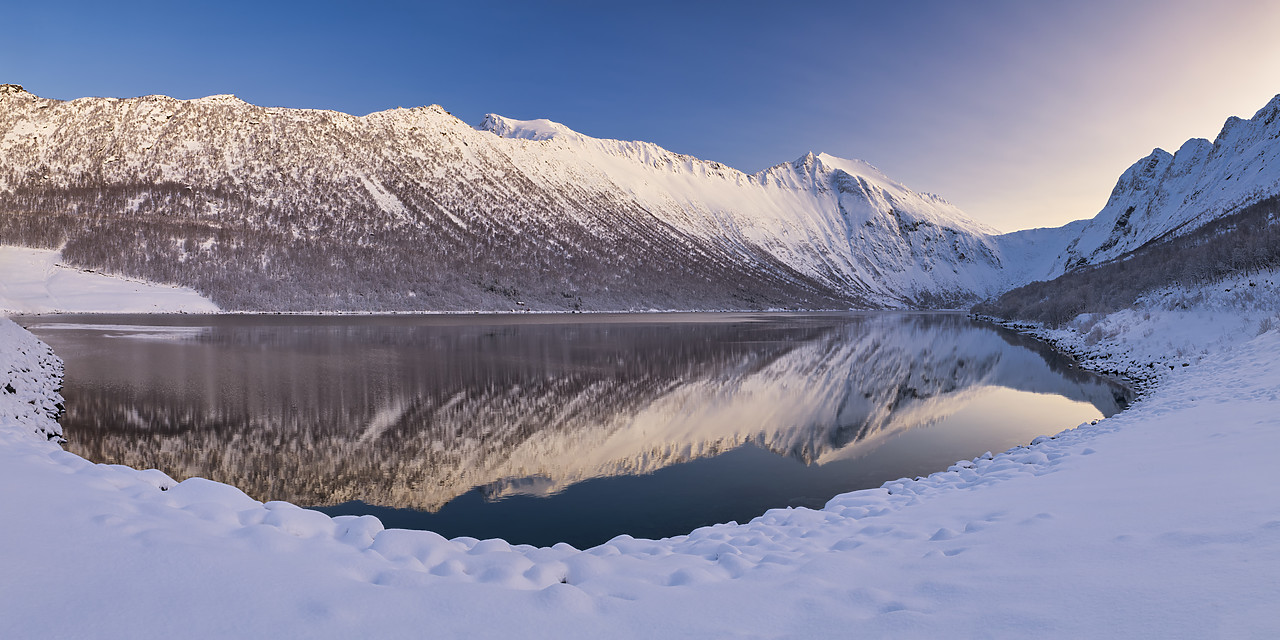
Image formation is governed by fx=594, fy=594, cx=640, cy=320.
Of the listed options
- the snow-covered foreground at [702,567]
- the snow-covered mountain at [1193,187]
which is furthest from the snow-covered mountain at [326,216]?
the snow-covered foreground at [702,567]

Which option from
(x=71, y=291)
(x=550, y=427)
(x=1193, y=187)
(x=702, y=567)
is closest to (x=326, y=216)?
(x=71, y=291)

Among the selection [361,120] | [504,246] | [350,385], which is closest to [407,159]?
[361,120]

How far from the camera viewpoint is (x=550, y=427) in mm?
18281

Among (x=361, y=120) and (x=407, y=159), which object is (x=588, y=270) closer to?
(x=407, y=159)

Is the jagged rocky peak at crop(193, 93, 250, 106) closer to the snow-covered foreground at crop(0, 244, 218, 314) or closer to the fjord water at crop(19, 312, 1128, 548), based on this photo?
the snow-covered foreground at crop(0, 244, 218, 314)

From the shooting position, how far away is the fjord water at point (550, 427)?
1238 centimetres

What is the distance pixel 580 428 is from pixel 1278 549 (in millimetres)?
15559

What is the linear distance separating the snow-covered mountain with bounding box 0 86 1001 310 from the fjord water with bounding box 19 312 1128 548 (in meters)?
106

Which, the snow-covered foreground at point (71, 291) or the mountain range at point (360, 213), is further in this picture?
the mountain range at point (360, 213)

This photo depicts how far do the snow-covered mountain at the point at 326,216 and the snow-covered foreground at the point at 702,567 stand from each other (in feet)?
419

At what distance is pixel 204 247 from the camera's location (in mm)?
127062

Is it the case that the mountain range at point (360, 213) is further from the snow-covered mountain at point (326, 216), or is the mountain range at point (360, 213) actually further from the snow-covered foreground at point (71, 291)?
the snow-covered foreground at point (71, 291)

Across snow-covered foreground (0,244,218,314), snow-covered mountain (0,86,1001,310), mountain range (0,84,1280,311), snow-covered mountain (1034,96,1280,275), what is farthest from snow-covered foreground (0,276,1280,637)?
snow-covered mountain (0,86,1001,310)

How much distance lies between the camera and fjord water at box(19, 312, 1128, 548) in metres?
12.4
